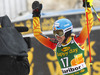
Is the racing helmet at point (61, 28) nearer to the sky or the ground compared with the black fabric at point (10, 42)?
nearer to the ground

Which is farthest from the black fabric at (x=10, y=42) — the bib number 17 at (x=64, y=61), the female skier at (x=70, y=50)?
the bib number 17 at (x=64, y=61)

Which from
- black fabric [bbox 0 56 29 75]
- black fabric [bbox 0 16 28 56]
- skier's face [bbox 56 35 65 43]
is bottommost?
skier's face [bbox 56 35 65 43]

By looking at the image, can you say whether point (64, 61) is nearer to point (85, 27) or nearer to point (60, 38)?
point (60, 38)

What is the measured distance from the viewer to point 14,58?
76.9 inches

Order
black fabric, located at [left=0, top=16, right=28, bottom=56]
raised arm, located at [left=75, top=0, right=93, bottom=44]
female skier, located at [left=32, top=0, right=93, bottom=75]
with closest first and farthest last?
black fabric, located at [left=0, top=16, right=28, bottom=56] < raised arm, located at [left=75, top=0, right=93, bottom=44] < female skier, located at [left=32, top=0, right=93, bottom=75]

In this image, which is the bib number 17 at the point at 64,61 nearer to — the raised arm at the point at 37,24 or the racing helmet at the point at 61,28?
Answer: the raised arm at the point at 37,24

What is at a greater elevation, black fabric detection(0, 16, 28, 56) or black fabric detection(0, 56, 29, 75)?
black fabric detection(0, 16, 28, 56)

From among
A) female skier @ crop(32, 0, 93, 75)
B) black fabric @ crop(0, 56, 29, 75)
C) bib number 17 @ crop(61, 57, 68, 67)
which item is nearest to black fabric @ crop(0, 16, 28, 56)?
black fabric @ crop(0, 56, 29, 75)

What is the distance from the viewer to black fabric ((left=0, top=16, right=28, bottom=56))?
6.06 feet

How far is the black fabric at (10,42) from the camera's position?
1.85 metres

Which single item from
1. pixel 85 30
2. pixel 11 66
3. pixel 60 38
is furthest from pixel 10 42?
pixel 85 30

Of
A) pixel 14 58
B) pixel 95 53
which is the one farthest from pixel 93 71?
pixel 14 58

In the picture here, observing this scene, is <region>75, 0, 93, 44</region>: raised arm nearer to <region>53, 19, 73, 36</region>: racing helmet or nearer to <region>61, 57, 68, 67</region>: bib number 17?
<region>53, 19, 73, 36</region>: racing helmet

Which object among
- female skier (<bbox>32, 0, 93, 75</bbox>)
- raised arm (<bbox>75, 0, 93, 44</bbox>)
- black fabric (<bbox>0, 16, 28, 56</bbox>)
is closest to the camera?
black fabric (<bbox>0, 16, 28, 56</bbox>)
